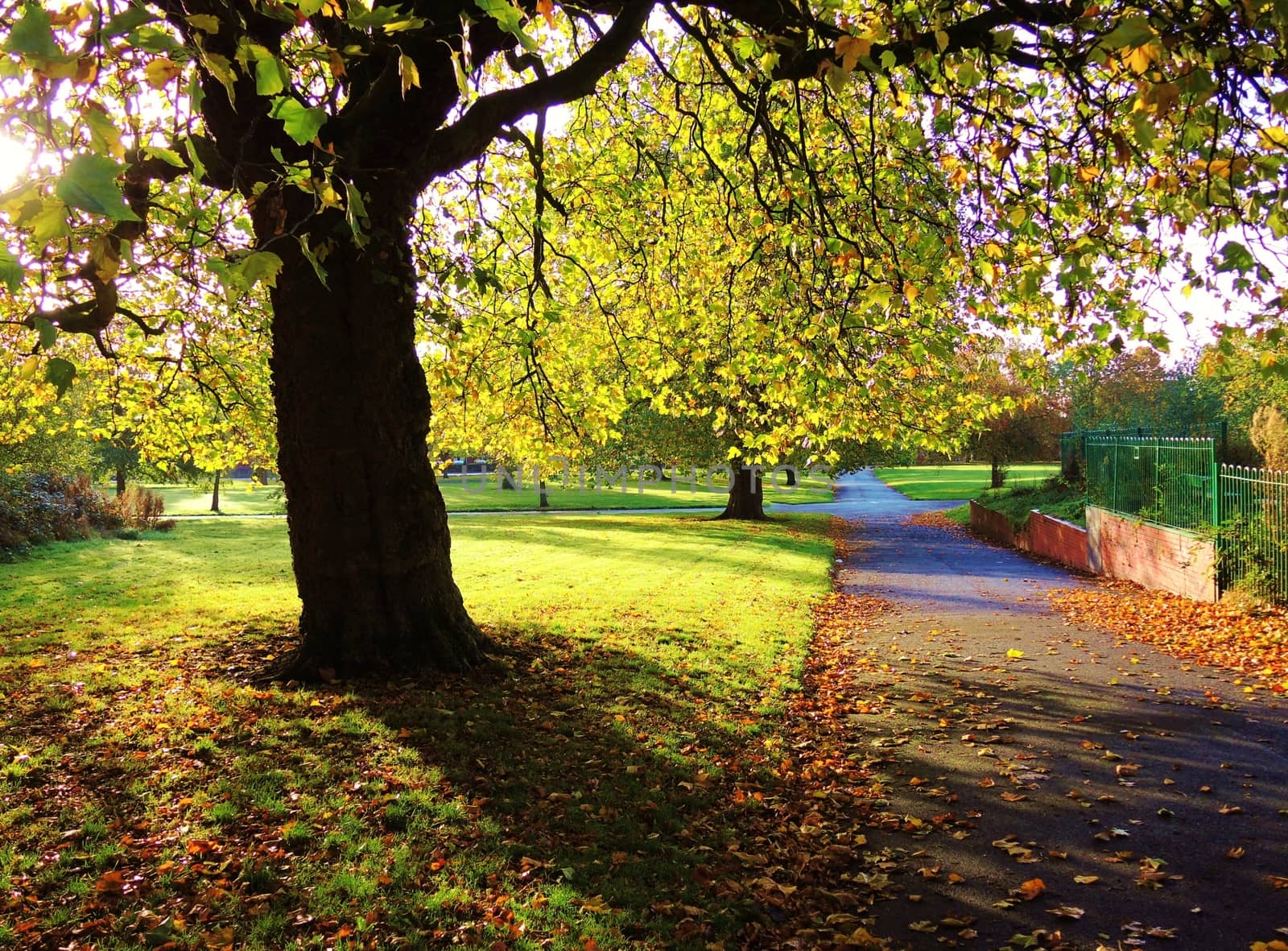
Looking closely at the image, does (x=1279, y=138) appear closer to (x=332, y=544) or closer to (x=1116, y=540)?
(x=332, y=544)

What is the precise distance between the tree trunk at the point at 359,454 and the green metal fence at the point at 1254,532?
10903 millimetres

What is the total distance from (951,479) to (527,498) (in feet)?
121

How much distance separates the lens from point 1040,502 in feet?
82.6

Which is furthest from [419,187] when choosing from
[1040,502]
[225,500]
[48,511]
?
[225,500]

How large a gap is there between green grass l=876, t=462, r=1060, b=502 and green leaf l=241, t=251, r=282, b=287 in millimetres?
32986

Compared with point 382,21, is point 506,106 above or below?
above

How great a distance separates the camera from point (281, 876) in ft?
13.7

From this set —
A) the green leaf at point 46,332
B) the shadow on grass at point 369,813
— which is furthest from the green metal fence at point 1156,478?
the green leaf at point 46,332

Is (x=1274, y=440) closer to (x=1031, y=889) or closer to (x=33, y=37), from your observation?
(x=1031, y=889)

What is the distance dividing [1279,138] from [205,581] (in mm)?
15689

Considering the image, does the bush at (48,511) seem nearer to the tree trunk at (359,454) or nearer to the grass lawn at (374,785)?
the grass lawn at (374,785)

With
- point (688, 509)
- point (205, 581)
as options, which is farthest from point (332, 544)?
point (688, 509)

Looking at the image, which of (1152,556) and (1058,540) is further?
(1058,540)

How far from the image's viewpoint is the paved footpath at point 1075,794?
4105mm
